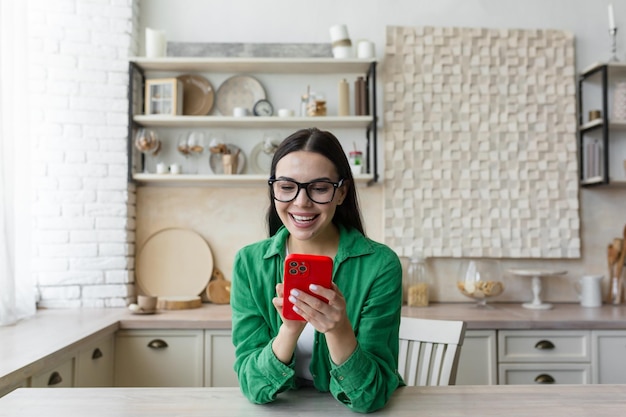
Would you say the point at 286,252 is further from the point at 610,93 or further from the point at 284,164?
the point at 610,93

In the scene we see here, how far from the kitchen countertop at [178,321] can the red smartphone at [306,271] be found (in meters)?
1.21

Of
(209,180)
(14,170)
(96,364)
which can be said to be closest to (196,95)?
(209,180)

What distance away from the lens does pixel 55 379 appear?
2016mm

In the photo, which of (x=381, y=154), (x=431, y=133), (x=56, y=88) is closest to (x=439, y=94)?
(x=431, y=133)

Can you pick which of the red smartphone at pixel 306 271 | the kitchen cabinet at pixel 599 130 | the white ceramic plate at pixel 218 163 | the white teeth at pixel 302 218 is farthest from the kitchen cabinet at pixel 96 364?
the kitchen cabinet at pixel 599 130

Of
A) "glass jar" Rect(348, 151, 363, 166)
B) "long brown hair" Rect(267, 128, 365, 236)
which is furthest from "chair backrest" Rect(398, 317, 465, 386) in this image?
"glass jar" Rect(348, 151, 363, 166)

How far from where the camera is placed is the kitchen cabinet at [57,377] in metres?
1.87

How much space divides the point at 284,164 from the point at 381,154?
204cm

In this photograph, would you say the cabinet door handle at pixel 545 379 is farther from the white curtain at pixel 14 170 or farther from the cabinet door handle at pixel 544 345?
the white curtain at pixel 14 170

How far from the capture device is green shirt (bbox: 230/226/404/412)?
1209mm

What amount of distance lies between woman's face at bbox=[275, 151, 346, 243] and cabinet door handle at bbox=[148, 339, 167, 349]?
158 cm

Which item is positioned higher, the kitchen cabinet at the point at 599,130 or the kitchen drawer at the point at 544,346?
the kitchen cabinet at the point at 599,130

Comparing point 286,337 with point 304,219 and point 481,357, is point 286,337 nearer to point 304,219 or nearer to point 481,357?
point 304,219

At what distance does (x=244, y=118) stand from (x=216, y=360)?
1.21 metres
